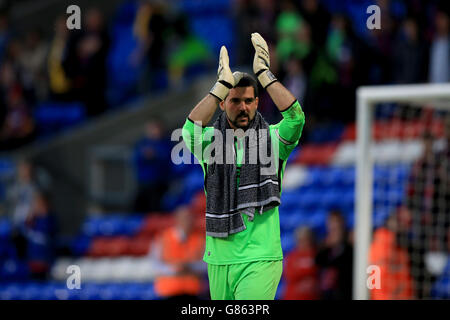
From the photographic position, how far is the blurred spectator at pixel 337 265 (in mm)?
9703

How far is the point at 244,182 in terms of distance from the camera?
15.8 feet

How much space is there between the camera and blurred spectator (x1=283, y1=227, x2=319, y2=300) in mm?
10203

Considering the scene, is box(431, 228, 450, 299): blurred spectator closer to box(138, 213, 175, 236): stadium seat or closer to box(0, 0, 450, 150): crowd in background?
box(0, 0, 450, 150): crowd in background

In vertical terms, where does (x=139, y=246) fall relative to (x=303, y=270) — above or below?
below

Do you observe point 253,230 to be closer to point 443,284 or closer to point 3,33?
point 443,284

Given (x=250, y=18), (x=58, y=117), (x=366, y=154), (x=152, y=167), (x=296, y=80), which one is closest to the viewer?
(x=366, y=154)

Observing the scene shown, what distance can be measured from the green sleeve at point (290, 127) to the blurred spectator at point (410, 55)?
7.09m

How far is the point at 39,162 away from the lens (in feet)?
49.7

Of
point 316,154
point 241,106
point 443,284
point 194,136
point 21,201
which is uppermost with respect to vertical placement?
point 241,106

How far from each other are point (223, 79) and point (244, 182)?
55 cm

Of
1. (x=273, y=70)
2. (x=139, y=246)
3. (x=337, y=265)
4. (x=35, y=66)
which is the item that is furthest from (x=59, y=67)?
(x=337, y=265)
